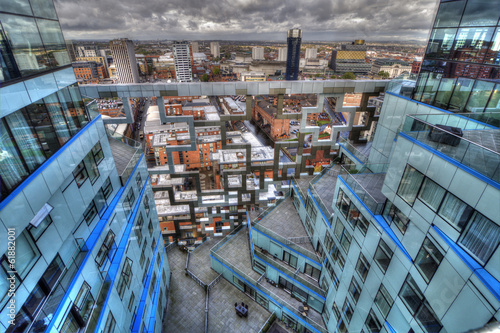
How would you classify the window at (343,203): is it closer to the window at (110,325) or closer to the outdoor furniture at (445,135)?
the outdoor furniture at (445,135)

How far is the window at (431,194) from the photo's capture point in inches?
270

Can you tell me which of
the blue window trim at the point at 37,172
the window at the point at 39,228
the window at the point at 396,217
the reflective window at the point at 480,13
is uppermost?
the reflective window at the point at 480,13

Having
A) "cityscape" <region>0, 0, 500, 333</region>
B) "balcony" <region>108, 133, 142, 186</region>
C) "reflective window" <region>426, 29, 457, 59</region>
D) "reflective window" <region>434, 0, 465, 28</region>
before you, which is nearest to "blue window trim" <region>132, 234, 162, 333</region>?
"cityscape" <region>0, 0, 500, 333</region>

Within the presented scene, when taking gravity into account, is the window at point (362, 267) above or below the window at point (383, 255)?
below

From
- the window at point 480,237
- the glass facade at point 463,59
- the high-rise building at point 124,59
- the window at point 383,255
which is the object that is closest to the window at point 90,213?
the window at point 383,255

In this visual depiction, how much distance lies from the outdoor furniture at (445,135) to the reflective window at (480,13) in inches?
210

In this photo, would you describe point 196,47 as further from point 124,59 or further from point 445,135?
point 445,135

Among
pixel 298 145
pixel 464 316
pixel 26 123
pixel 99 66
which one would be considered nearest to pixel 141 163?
pixel 26 123

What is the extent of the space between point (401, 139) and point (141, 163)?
1362 cm

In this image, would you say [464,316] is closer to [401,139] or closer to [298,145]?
[401,139]

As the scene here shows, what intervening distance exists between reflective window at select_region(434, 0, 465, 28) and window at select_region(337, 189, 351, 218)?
9.04 metres

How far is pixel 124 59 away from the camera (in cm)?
11138

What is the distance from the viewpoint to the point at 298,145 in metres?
17.6

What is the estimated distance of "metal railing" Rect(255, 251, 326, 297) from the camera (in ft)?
51.1
